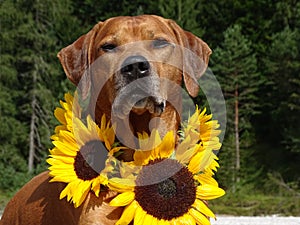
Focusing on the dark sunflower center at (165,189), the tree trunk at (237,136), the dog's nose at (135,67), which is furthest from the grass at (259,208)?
the dog's nose at (135,67)

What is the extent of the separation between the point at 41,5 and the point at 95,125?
2544cm

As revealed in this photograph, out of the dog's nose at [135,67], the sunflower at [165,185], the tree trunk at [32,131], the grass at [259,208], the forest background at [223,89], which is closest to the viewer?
the dog's nose at [135,67]

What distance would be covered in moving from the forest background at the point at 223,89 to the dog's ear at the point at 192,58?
19.8m

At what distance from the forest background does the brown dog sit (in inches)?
783

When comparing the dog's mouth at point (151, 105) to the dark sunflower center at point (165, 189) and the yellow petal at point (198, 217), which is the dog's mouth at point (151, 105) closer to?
the dark sunflower center at point (165, 189)

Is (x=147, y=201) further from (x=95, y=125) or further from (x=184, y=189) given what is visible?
(x=95, y=125)

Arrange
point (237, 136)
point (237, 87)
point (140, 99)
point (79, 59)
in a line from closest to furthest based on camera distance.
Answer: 1. point (140, 99)
2. point (79, 59)
3. point (237, 136)
4. point (237, 87)

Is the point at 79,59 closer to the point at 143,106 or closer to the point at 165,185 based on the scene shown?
the point at 143,106

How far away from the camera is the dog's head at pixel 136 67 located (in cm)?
318

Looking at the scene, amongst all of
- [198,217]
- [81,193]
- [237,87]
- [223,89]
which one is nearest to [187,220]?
[198,217]

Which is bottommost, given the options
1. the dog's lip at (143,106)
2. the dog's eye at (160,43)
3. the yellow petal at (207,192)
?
the yellow petal at (207,192)

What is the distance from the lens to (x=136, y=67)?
3111mm

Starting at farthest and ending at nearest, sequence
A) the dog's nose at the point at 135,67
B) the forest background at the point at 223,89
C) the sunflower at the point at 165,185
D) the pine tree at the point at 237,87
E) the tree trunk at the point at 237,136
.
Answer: the forest background at the point at 223,89
the pine tree at the point at 237,87
the tree trunk at the point at 237,136
the sunflower at the point at 165,185
the dog's nose at the point at 135,67

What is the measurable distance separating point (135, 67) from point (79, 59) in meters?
0.58
